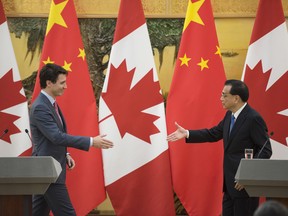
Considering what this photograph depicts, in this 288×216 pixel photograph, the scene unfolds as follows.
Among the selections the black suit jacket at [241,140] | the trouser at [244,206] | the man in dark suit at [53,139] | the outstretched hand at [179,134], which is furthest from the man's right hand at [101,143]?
the trouser at [244,206]

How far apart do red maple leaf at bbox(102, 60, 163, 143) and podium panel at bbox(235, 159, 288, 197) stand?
170cm

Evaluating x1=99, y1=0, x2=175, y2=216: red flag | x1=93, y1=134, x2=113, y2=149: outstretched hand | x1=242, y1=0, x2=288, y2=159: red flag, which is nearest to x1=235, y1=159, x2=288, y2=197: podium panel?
x1=93, y1=134, x2=113, y2=149: outstretched hand

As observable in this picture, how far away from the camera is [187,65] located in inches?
215

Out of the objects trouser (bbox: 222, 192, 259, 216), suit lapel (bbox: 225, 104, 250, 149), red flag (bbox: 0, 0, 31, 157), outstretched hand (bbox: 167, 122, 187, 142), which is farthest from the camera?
red flag (bbox: 0, 0, 31, 157)

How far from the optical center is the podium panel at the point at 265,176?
368 cm

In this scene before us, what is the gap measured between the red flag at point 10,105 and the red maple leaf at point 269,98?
6.59 feet

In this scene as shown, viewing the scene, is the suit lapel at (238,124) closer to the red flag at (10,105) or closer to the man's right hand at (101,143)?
the man's right hand at (101,143)

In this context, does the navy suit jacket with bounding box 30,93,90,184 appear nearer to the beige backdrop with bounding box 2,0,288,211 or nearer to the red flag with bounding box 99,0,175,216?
the red flag with bounding box 99,0,175,216

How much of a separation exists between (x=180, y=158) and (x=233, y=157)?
922mm

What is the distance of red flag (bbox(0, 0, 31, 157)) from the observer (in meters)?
5.25

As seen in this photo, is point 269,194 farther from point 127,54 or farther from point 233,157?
point 127,54

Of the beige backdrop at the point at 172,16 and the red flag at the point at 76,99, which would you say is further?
the beige backdrop at the point at 172,16

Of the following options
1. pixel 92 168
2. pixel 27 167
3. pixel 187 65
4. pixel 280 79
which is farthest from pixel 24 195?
pixel 280 79

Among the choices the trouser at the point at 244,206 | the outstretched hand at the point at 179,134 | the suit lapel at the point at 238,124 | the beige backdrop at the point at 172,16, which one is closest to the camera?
the trouser at the point at 244,206
